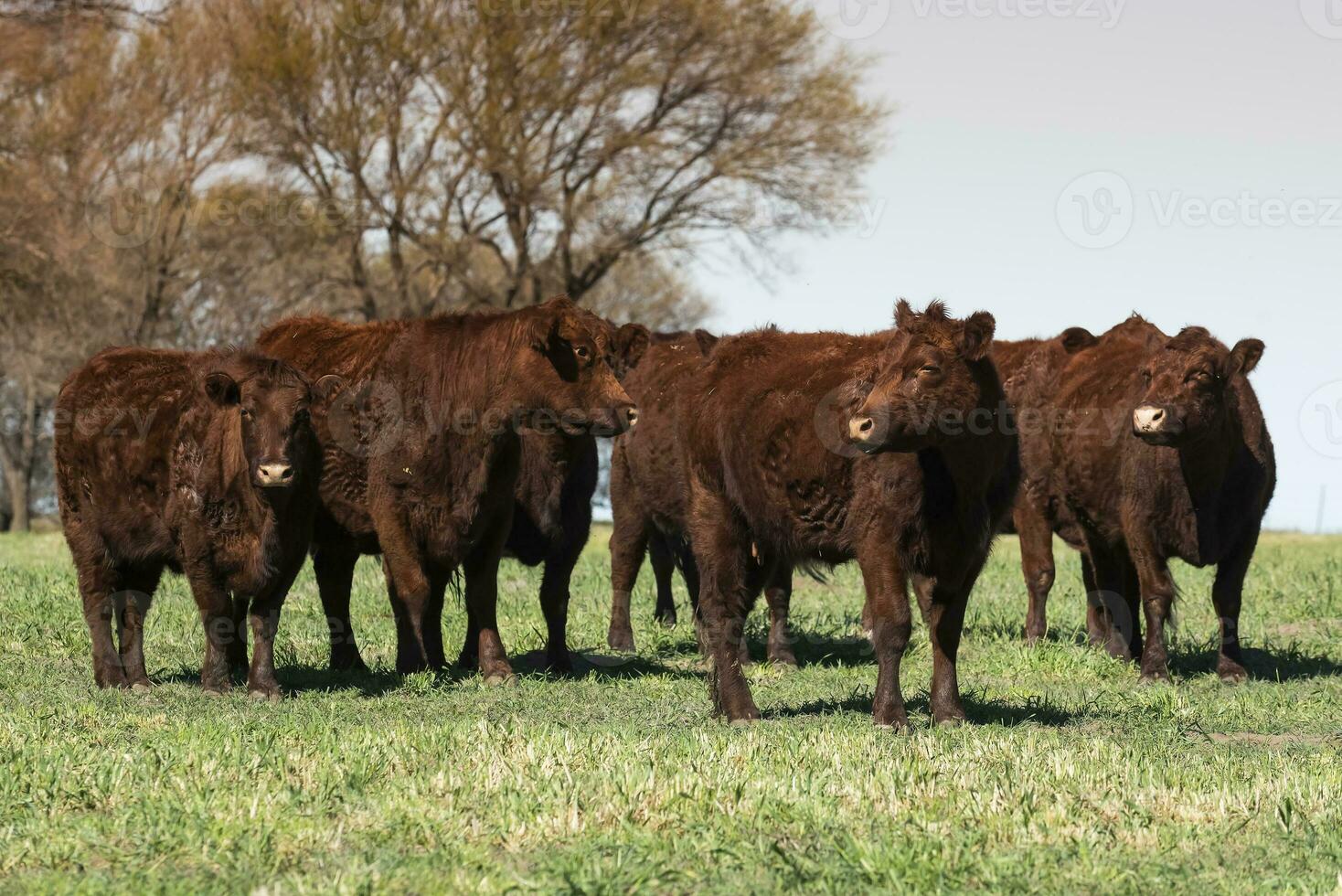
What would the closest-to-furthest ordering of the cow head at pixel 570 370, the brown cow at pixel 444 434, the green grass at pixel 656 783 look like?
1. the green grass at pixel 656 783
2. the cow head at pixel 570 370
3. the brown cow at pixel 444 434

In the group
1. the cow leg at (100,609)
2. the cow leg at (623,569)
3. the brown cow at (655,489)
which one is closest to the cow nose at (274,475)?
the cow leg at (100,609)

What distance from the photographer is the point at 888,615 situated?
8719mm

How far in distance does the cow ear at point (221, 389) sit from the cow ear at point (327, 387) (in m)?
0.53

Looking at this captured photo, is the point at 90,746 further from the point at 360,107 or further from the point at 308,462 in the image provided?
the point at 360,107

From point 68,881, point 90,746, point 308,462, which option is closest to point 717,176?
point 308,462

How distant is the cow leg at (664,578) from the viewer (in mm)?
14852

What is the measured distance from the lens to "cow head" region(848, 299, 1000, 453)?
27.8 ft

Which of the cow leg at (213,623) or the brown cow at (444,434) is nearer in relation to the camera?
the cow leg at (213,623)

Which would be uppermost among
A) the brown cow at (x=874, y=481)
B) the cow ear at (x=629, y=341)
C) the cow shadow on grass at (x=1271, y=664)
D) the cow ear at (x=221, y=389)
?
the cow ear at (x=629, y=341)

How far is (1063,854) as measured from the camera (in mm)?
5891

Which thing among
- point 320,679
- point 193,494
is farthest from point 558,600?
point 193,494

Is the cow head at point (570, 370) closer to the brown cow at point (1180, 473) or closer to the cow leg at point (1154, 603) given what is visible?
the brown cow at point (1180, 473)

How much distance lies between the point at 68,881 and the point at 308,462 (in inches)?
185

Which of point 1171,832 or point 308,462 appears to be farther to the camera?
point 308,462
